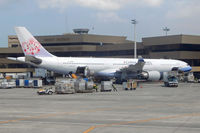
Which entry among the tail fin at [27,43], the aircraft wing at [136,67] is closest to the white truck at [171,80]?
the aircraft wing at [136,67]

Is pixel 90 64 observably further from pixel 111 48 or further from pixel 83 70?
pixel 111 48

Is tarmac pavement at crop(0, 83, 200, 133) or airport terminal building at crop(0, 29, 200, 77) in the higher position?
airport terminal building at crop(0, 29, 200, 77)

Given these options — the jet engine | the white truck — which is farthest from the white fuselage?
the white truck

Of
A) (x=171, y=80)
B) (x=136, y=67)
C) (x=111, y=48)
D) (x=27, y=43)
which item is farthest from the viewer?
(x=111, y=48)

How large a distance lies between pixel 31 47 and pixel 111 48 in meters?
50.5

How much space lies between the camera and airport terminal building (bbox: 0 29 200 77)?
89562mm

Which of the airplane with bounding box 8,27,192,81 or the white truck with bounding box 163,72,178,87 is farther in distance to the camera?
the airplane with bounding box 8,27,192,81

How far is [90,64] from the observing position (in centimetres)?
6075

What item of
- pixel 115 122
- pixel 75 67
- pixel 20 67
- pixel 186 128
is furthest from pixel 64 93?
pixel 20 67

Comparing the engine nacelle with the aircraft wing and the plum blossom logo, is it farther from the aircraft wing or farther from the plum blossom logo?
the plum blossom logo

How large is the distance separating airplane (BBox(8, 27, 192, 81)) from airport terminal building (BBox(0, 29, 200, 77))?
20.0 meters

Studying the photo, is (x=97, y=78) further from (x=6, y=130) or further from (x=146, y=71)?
(x=6, y=130)

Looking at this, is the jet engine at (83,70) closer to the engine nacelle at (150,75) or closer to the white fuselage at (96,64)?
the white fuselage at (96,64)

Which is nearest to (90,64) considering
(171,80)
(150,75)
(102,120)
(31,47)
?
(31,47)
